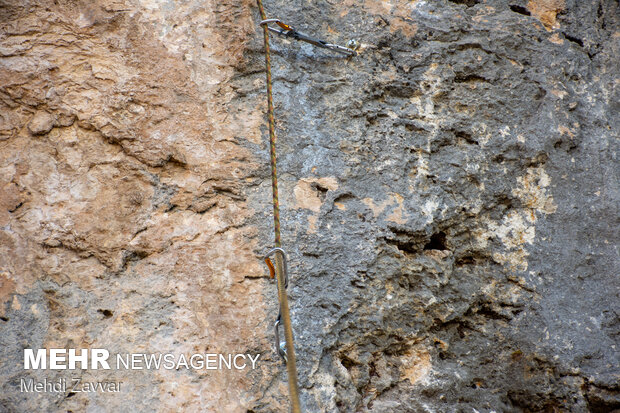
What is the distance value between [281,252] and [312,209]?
0.29 metres

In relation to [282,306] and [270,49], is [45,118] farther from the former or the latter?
[282,306]

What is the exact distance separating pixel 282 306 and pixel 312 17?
100 centimetres

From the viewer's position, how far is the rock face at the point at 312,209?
1.50 m

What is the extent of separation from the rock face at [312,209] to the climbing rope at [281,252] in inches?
2.3

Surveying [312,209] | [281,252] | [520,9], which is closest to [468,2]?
[520,9]

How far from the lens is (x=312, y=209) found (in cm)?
160

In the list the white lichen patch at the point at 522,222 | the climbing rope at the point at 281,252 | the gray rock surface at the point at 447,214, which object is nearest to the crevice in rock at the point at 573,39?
the gray rock surface at the point at 447,214

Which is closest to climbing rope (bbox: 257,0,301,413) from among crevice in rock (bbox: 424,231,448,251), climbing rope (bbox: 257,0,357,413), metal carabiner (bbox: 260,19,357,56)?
climbing rope (bbox: 257,0,357,413)

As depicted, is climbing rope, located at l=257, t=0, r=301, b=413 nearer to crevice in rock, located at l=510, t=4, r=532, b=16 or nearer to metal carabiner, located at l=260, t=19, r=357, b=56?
metal carabiner, located at l=260, t=19, r=357, b=56

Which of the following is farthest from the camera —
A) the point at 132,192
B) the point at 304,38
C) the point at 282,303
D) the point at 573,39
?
the point at 573,39

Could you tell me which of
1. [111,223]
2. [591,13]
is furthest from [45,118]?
[591,13]

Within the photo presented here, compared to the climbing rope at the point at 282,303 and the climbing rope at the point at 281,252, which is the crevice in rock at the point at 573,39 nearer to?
the climbing rope at the point at 281,252

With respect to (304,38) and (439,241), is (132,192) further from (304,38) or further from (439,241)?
(439,241)

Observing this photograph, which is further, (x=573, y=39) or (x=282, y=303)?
(x=573, y=39)
